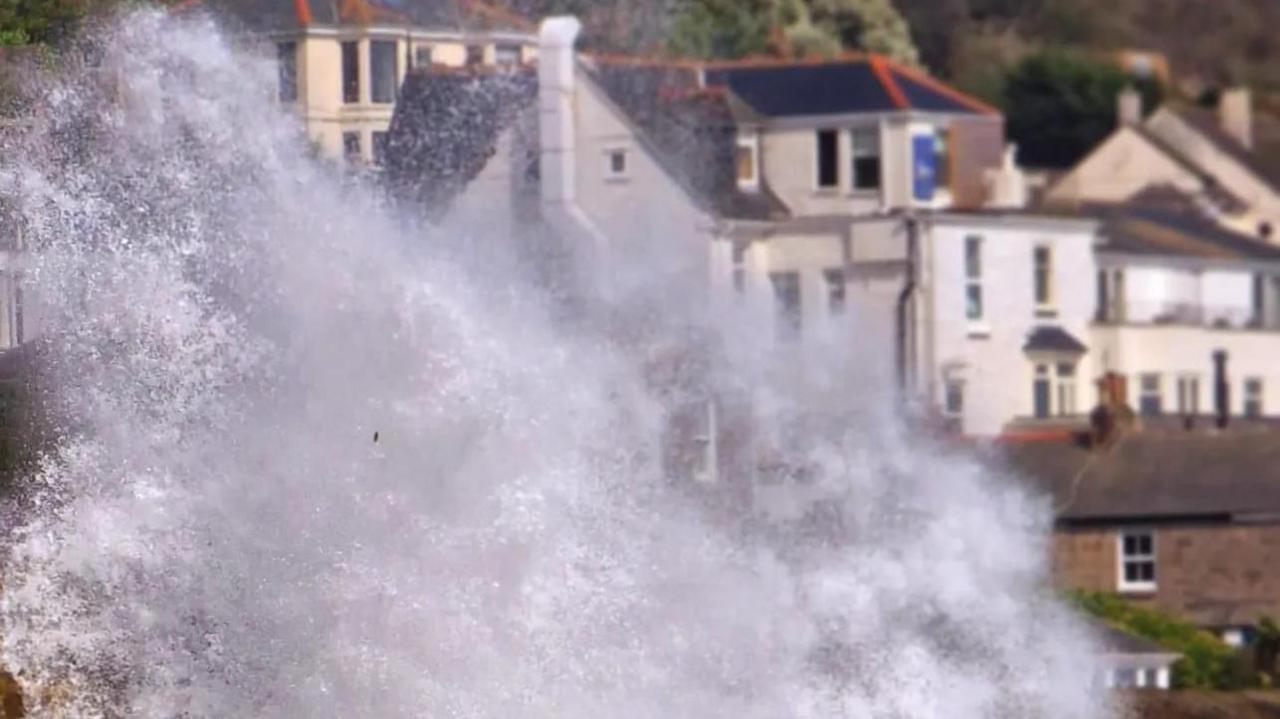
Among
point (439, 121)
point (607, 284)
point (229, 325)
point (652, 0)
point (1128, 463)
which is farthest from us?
point (1128, 463)

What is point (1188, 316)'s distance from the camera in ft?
194

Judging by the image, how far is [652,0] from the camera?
39.8 metres

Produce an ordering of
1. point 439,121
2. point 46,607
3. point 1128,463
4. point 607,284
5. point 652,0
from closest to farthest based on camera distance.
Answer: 1. point 46,607
2. point 439,121
3. point 607,284
4. point 652,0
5. point 1128,463

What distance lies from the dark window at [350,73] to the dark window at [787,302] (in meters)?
11.5

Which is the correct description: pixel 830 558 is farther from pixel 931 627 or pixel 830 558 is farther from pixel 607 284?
pixel 607 284

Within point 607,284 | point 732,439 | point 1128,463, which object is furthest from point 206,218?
point 1128,463

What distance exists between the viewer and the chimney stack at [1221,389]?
51.8 m

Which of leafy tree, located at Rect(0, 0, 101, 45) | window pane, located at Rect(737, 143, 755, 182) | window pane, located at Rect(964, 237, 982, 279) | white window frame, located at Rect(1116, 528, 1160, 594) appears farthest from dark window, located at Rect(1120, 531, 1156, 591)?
leafy tree, located at Rect(0, 0, 101, 45)

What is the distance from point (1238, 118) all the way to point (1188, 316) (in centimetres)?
2338

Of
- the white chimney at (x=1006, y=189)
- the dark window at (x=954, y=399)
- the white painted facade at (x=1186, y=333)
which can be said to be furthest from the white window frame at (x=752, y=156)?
the white painted facade at (x=1186, y=333)

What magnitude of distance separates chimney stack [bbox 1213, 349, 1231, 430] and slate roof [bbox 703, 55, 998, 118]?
6.21 meters

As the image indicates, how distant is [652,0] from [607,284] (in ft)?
18.6

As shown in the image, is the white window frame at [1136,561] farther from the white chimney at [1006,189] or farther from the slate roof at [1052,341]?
the white chimney at [1006,189]

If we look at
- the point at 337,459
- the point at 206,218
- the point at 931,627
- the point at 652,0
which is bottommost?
the point at 931,627
